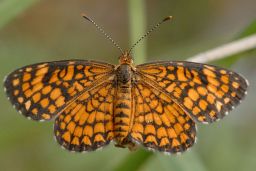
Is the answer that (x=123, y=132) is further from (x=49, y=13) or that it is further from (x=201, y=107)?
(x=49, y=13)

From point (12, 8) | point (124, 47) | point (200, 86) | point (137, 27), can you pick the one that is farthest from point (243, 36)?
point (124, 47)

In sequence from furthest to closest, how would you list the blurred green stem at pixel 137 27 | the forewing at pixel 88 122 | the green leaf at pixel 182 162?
the blurred green stem at pixel 137 27
the forewing at pixel 88 122
the green leaf at pixel 182 162

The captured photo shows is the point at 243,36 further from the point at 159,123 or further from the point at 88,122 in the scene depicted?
the point at 88,122

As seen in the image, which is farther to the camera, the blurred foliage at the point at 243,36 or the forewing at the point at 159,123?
the blurred foliage at the point at 243,36

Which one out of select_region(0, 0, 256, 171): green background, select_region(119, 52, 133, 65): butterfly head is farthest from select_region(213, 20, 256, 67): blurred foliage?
select_region(119, 52, 133, 65): butterfly head

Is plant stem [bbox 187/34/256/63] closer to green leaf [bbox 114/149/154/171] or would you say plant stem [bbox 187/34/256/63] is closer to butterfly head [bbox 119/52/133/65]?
butterfly head [bbox 119/52/133/65]

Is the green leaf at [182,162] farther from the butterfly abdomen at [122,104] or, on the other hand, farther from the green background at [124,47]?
the butterfly abdomen at [122,104]

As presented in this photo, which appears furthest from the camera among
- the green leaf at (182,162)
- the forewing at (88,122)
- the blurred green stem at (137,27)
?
the blurred green stem at (137,27)

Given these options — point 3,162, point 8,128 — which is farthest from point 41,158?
point 8,128

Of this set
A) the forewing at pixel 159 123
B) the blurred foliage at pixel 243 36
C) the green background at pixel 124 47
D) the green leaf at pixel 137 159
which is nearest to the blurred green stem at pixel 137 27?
the green background at pixel 124 47
